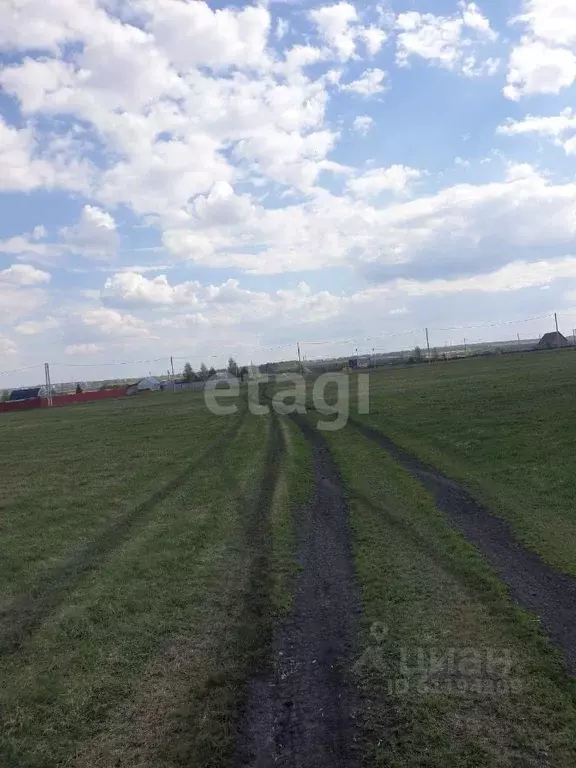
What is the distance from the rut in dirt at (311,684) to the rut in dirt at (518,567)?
6.55 feet

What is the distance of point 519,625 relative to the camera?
602 cm

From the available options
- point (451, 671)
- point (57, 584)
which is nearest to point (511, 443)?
point (451, 671)

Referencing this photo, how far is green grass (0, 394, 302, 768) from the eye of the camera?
4703mm

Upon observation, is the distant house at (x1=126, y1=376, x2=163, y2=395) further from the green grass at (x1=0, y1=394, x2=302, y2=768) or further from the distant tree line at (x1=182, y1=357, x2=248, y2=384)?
the green grass at (x1=0, y1=394, x2=302, y2=768)

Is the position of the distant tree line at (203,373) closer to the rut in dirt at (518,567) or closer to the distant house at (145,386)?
the distant house at (145,386)

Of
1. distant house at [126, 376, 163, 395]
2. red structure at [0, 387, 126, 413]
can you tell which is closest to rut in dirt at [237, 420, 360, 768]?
red structure at [0, 387, 126, 413]

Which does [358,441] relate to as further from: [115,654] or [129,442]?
[115,654]

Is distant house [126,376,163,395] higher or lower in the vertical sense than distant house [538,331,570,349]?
lower

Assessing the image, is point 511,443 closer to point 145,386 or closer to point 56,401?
point 56,401

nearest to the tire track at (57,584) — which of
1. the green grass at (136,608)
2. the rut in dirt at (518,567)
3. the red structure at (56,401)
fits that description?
the green grass at (136,608)

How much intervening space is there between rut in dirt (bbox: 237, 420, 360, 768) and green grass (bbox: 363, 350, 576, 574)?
3.12m

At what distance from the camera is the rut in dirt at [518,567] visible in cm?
601

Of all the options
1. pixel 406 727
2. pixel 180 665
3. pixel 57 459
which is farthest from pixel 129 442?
pixel 406 727

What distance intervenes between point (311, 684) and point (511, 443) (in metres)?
12.5
